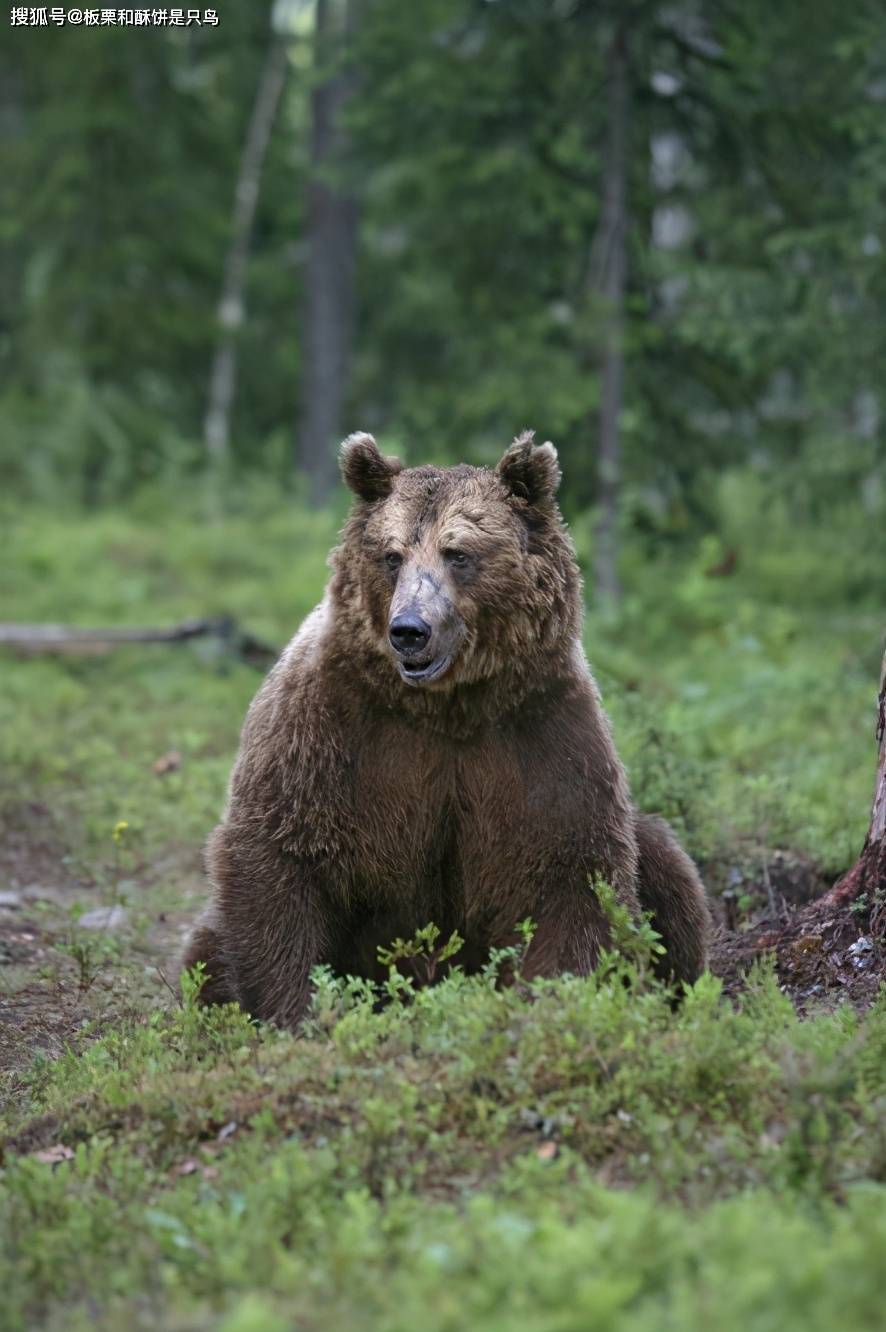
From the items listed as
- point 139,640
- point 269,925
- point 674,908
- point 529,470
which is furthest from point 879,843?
point 139,640

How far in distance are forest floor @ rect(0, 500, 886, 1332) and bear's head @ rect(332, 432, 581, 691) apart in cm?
106

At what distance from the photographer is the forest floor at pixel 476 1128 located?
3.17 m

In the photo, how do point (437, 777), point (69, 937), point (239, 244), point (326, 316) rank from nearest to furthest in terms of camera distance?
point (437, 777) < point (69, 937) < point (326, 316) < point (239, 244)

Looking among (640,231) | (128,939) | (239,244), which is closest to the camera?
(128,939)

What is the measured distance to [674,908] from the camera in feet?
18.7

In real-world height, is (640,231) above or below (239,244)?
below

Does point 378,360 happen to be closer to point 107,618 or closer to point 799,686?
point 107,618

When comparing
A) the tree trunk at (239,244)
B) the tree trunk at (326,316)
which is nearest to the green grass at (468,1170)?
the tree trunk at (326,316)

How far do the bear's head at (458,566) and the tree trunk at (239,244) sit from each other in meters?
15.7

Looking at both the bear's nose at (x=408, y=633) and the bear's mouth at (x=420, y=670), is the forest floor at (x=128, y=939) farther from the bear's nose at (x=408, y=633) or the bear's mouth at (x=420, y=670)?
the bear's nose at (x=408, y=633)

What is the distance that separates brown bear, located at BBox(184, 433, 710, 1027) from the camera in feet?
17.0

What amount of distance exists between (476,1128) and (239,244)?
60.1ft

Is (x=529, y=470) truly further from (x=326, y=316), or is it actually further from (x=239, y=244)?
(x=239, y=244)

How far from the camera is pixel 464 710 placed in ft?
17.2
